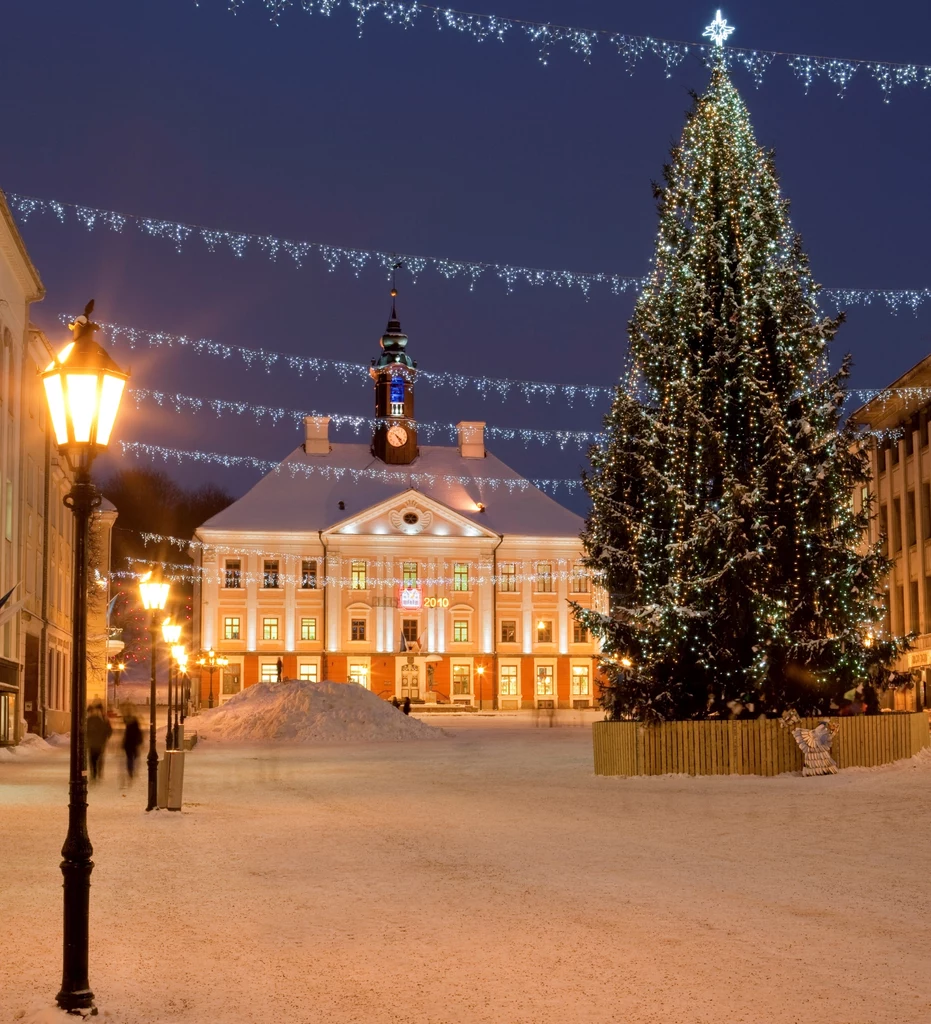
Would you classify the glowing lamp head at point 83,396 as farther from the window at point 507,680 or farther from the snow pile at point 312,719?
the window at point 507,680

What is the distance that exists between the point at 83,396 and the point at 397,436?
7927 centimetres

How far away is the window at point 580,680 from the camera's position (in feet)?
266

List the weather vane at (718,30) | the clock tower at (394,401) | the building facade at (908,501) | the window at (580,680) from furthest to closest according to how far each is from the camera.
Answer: the clock tower at (394,401) → the window at (580,680) → the building facade at (908,501) → the weather vane at (718,30)

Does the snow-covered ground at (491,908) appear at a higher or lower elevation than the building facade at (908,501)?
lower

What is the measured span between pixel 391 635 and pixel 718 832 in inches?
2560

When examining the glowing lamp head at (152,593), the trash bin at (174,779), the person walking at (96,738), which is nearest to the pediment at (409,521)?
the person walking at (96,738)

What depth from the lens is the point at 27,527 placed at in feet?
136

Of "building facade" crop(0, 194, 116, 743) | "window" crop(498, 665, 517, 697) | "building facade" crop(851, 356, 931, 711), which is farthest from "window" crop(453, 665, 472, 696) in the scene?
"building facade" crop(851, 356, 931, 711)

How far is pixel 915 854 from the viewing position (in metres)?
13.1

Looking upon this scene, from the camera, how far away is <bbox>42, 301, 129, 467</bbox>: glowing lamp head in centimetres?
739

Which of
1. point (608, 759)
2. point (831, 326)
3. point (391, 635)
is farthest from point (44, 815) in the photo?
point (391, 635)

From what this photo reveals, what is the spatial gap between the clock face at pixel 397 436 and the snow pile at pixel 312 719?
123 feet

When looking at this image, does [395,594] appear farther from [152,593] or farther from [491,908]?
[491,908]

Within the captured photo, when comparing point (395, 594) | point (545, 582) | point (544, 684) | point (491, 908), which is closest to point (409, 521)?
point (395, 594)
